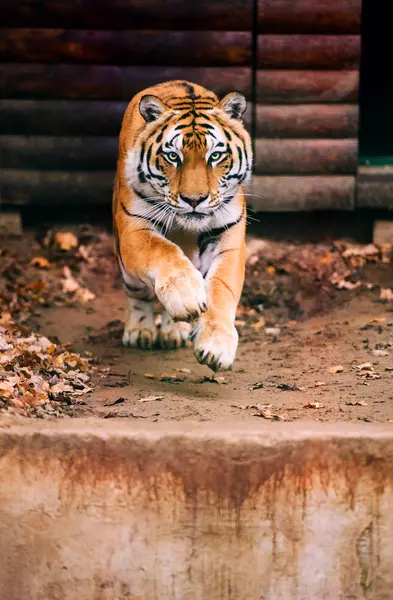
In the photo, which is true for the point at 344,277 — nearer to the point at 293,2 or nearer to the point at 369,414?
the point at 293,2

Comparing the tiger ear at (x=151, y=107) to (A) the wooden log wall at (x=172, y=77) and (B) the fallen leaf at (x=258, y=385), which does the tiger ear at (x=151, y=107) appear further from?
(A) the wooden log wall at (x=172, y=77)

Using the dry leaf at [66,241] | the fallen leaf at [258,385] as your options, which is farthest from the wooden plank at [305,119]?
the fallen leaf at [258,385]

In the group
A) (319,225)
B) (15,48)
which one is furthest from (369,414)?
(15,48)

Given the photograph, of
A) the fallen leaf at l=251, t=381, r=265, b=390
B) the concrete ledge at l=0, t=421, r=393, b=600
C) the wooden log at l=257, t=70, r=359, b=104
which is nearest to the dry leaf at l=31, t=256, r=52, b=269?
the wooden log at l=257, t=70, r=359, b=104

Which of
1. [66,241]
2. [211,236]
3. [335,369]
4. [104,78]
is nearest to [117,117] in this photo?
[104,78]

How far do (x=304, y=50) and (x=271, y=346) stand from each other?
110 inches

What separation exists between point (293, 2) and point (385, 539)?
5054mm

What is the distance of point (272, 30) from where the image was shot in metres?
7.86

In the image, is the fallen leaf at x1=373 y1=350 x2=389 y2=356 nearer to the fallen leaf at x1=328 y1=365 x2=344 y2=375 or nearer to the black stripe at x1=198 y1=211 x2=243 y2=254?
the fallen leaf at x1=328 y1=365 x2=344 y2=375

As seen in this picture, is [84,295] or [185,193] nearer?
[185,193]

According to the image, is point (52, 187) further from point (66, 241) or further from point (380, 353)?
point (380, 353)

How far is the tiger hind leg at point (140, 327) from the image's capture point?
6180 millimetres

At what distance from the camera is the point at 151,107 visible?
5.54 metres

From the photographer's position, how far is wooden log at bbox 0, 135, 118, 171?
317 inches
